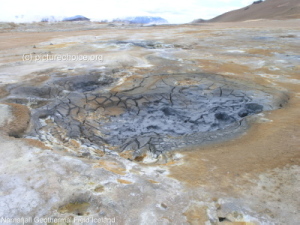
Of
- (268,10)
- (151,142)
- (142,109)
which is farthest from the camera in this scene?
(268,10)

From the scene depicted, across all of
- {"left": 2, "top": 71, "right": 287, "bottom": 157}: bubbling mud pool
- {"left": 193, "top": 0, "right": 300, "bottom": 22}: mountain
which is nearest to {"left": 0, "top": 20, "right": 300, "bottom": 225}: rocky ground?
{"left": 2, "top": 71, "right": 287, "bottom": 157}: bubbling mud pool

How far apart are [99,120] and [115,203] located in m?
2.16

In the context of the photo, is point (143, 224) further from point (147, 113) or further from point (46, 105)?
point (46, 105)

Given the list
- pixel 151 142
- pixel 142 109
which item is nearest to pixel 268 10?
pixel 142 109

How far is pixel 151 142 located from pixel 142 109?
40.5 inches

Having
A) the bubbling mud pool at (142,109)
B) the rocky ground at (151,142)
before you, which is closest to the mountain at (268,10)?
the rocky ground at (151,142)

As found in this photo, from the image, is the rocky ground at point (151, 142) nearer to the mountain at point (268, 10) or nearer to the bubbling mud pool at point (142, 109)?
the bubbling mud pool at point (142, 109)

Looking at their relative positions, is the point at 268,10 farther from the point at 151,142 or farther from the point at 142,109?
the point at 151,142

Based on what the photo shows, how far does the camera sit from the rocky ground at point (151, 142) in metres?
1.90

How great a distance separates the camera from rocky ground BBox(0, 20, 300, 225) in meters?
1.90

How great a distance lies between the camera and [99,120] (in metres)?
3.95

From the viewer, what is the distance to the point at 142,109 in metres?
4.23

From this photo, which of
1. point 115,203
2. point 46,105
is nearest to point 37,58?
point 46,105

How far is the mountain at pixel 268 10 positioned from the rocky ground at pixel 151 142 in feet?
95.9
